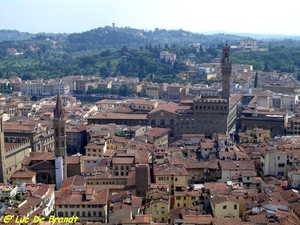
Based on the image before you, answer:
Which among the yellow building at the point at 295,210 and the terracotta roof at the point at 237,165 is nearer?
the yellow building at the point at 295,210

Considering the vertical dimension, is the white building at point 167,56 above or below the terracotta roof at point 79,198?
above

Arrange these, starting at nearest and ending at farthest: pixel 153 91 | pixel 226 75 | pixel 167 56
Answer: pixel 226 75
pixel 153 91
pixel 167 56

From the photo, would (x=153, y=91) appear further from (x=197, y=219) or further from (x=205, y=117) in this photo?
(x=197, y=219)

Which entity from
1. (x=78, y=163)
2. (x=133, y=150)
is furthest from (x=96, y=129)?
(x=78, y=163)

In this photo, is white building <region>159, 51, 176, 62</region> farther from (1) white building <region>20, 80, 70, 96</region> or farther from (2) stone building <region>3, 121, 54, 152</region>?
(2) stone building <region>3, 121, 54, 152</region>

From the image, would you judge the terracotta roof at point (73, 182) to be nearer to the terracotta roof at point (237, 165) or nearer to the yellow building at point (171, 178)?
the yellow building at point (171, 178)

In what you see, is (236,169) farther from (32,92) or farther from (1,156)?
(32,92)

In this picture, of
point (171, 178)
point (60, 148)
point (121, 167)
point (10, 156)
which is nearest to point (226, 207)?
point (171, 178)

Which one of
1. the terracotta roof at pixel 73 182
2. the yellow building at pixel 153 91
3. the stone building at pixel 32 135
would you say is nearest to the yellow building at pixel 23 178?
the terracotta roof at pixel 73 182

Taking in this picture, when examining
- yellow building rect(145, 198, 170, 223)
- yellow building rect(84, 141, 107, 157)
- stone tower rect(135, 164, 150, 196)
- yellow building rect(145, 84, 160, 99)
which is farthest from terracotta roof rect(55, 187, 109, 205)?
yellow building rect(145, 84, 160, 99)
